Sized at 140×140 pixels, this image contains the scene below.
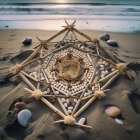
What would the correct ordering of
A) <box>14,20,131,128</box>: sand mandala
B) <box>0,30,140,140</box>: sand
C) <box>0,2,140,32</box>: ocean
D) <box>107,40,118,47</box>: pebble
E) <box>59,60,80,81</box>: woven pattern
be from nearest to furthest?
<box>0,30,140,140</box>: sand
<box>14,20,131,128</box>: sand mandala
<box>59,60,80,81</box>: woven pattern
<box>107,40,118,47</box>: pebble
<box>0,2,140,32</box>: ocean

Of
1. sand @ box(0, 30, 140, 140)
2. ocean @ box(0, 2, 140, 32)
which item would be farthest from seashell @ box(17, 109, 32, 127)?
ocean @ box(0, 2, 140, 32)

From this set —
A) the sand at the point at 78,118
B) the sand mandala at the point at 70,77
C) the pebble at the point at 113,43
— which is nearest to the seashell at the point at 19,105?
the sand at the point at 78,118

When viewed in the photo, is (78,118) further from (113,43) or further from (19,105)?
(113,43)

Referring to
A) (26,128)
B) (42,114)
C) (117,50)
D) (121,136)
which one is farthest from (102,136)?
(117,50)

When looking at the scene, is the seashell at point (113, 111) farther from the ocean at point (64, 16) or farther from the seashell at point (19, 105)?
the ocean at point (64, 16)

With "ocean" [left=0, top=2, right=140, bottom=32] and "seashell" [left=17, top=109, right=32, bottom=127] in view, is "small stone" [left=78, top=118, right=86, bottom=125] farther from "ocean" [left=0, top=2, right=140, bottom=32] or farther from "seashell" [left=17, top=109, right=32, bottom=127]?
"ocean" [left=0, top=2, right=140, bottom=32]

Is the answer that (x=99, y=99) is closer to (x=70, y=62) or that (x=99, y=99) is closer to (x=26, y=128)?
(x=70, y=62)
